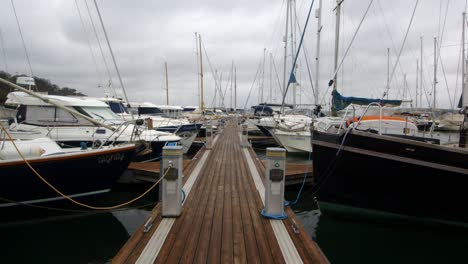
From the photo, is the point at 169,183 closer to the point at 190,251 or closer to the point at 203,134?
the point at 190,251

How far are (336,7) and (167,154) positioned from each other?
11.7m

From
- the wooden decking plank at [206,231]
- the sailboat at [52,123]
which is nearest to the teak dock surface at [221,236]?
the wooden decking plank at [206,231]

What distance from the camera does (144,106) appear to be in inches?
1055

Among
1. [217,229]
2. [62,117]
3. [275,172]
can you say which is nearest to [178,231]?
[217,229]

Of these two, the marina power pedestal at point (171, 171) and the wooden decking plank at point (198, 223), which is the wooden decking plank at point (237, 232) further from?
the marina power pedestal at point (171, 171)

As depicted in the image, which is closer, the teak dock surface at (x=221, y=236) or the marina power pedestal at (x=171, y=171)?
the teak dock surface at (x=221, y=236)

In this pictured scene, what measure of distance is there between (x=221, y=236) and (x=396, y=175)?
4463 mm

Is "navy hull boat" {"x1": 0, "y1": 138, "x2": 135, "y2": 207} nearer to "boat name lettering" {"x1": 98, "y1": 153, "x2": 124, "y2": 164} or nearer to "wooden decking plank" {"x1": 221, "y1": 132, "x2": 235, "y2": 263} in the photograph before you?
"boat name lettering" {"x1": 98, "y1": 153, "x2": 124, "y2": 164}

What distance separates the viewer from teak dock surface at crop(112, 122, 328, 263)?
3740 millimetres

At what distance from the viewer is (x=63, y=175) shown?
7.30 meters

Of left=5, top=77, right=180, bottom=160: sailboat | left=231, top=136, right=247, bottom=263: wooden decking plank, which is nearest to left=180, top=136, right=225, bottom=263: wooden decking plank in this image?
left=231, top=136, right=247, bottom=263: wooden decking plank

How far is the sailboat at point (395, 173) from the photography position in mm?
6344

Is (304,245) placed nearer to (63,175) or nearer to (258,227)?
(258,227)

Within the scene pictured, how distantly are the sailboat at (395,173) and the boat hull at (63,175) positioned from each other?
18.2 feet
